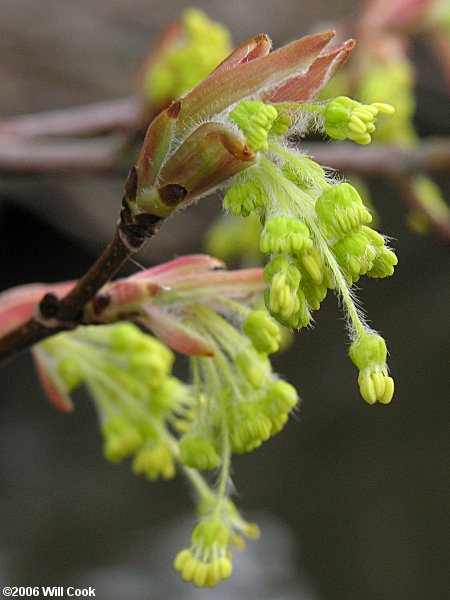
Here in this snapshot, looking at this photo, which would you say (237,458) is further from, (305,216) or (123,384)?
(305,216)

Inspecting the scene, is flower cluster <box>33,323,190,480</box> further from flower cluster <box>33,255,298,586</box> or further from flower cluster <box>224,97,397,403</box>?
flower cluster <box>224,97,397,403</box>

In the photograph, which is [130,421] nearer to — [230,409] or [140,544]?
[230,409]

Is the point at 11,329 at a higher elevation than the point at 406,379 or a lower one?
higher

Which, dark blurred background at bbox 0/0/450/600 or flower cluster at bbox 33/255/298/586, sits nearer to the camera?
flower cluster at bbox 33/255/298/586

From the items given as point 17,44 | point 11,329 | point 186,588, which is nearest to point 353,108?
point 11,329

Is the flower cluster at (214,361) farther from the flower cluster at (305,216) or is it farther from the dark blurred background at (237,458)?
the dark blurred background at (237,458)

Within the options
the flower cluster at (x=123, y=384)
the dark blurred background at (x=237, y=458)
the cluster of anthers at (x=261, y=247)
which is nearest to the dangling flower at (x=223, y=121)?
the cluster of anthers at (x=261, y=247)

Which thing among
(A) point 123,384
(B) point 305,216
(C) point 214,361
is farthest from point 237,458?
(B) point 305,216

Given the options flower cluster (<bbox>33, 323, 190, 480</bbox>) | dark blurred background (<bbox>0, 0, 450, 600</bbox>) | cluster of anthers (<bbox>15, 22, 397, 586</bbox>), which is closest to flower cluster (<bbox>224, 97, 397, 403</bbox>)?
cluster of anthers (<bbox>15, 22, 397, 586</bbox>)
